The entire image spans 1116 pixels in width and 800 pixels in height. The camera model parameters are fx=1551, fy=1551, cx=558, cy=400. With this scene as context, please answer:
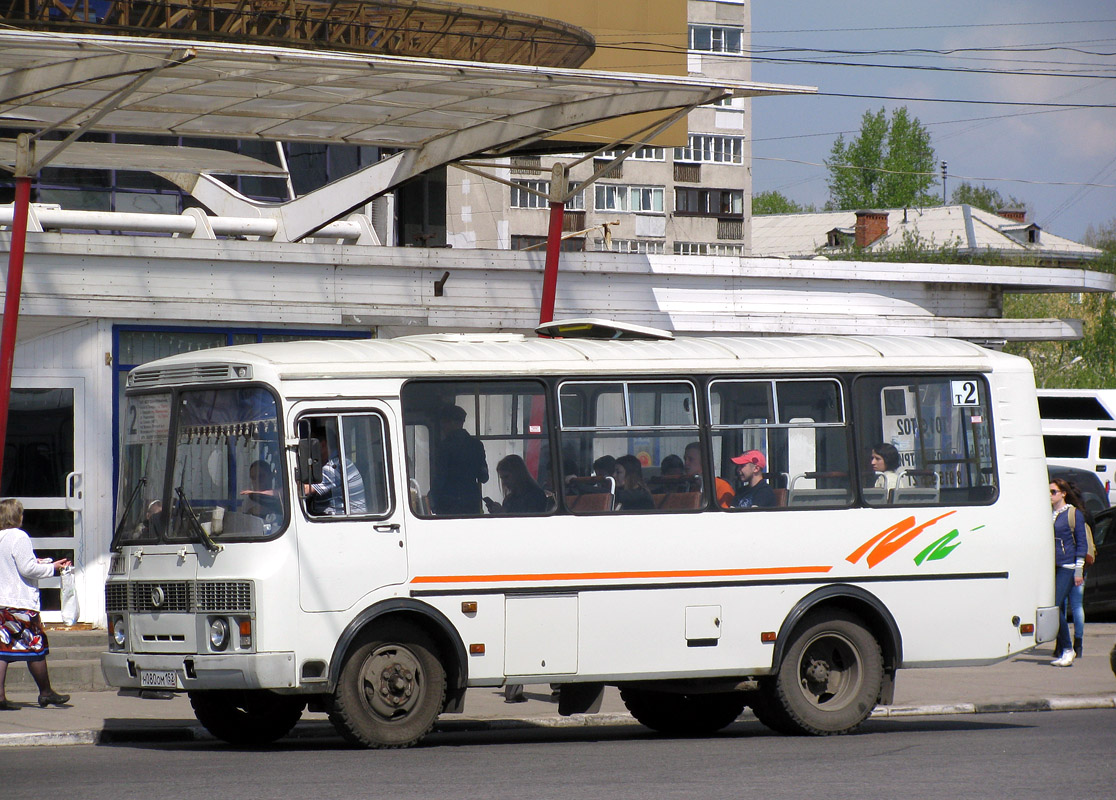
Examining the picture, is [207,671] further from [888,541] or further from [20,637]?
[888,541]

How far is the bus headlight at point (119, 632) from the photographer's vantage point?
35.2 ft

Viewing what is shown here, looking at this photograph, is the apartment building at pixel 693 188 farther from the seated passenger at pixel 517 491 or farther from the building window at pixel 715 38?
the seated passenger at pixel 517 491

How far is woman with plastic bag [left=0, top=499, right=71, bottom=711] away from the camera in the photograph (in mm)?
12586

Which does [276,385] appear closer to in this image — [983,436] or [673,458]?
[673,458]

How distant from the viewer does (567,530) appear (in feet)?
36.0

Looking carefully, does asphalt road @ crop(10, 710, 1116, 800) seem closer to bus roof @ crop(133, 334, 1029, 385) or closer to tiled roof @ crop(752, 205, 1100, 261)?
bus roof @ crop(133, 334, 1029, 385)

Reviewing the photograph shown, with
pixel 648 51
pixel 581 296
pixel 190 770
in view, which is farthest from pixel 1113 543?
pixel 190 770

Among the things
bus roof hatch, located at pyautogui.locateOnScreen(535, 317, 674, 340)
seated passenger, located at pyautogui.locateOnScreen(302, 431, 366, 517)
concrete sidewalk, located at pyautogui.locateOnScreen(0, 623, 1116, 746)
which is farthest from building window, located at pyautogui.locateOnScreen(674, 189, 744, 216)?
seated passenger, located at pyautogui.locateOnScreen(302, 431, 366, 517)

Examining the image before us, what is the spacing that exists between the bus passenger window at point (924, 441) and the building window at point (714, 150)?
6305cm

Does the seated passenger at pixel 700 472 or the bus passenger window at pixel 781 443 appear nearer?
the seated passenger at pixel 700 472

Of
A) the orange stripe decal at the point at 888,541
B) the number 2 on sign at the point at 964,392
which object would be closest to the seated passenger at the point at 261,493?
the orange stripe decal at the point at 888,541

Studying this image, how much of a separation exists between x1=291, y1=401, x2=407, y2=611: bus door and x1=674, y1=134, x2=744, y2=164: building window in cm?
6502

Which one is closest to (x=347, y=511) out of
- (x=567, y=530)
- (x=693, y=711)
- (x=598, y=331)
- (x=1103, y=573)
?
(x=567, y=530)

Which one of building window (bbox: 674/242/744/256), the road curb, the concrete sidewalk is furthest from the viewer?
building window (bbox: 674/242/744/256)
